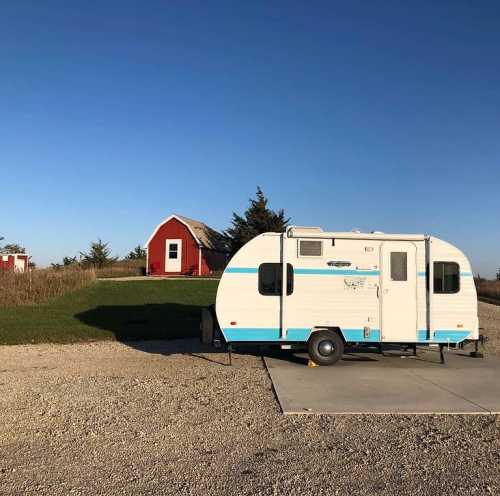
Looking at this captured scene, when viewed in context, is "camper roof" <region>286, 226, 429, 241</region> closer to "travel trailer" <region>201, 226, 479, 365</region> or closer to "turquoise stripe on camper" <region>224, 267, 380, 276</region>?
"travel trailer" <region>201, 226, 479, 365</region>

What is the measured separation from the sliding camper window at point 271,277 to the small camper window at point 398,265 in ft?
6.75

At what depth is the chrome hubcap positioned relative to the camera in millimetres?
10109

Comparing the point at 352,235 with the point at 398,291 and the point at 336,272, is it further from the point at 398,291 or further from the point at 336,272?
the point at 398,291

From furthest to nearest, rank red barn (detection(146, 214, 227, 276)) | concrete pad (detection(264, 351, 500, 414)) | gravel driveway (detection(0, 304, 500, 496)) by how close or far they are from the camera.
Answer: red barn (detection(146, 214, 227, 276)) < concrete pad (detection(264, 351, 500, 414)) < gravel driveway (detection(0, 304, 500, 496))

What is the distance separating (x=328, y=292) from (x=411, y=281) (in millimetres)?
1677

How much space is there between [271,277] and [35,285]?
55.6 feet

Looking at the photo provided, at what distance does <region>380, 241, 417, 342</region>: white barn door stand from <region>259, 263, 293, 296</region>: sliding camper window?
6.08ft

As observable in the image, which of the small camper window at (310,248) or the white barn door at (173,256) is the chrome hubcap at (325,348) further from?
the white barn door at (173,256)

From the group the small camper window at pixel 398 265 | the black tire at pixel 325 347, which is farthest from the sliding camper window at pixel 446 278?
the black tire at pixel 325 347

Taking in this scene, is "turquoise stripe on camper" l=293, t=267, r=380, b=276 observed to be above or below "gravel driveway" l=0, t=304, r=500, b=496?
above

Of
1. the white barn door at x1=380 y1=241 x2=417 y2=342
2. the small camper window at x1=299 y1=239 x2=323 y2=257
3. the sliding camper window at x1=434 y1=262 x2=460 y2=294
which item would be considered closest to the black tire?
the white barn door at x1=380 y1=241 x2=417 y2=342

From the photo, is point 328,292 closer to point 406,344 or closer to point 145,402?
point 406,344

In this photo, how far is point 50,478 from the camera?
477 cm

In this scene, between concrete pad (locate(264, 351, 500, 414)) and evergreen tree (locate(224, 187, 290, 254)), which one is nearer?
concrete pad (locate(264, 351, 500, 414))
